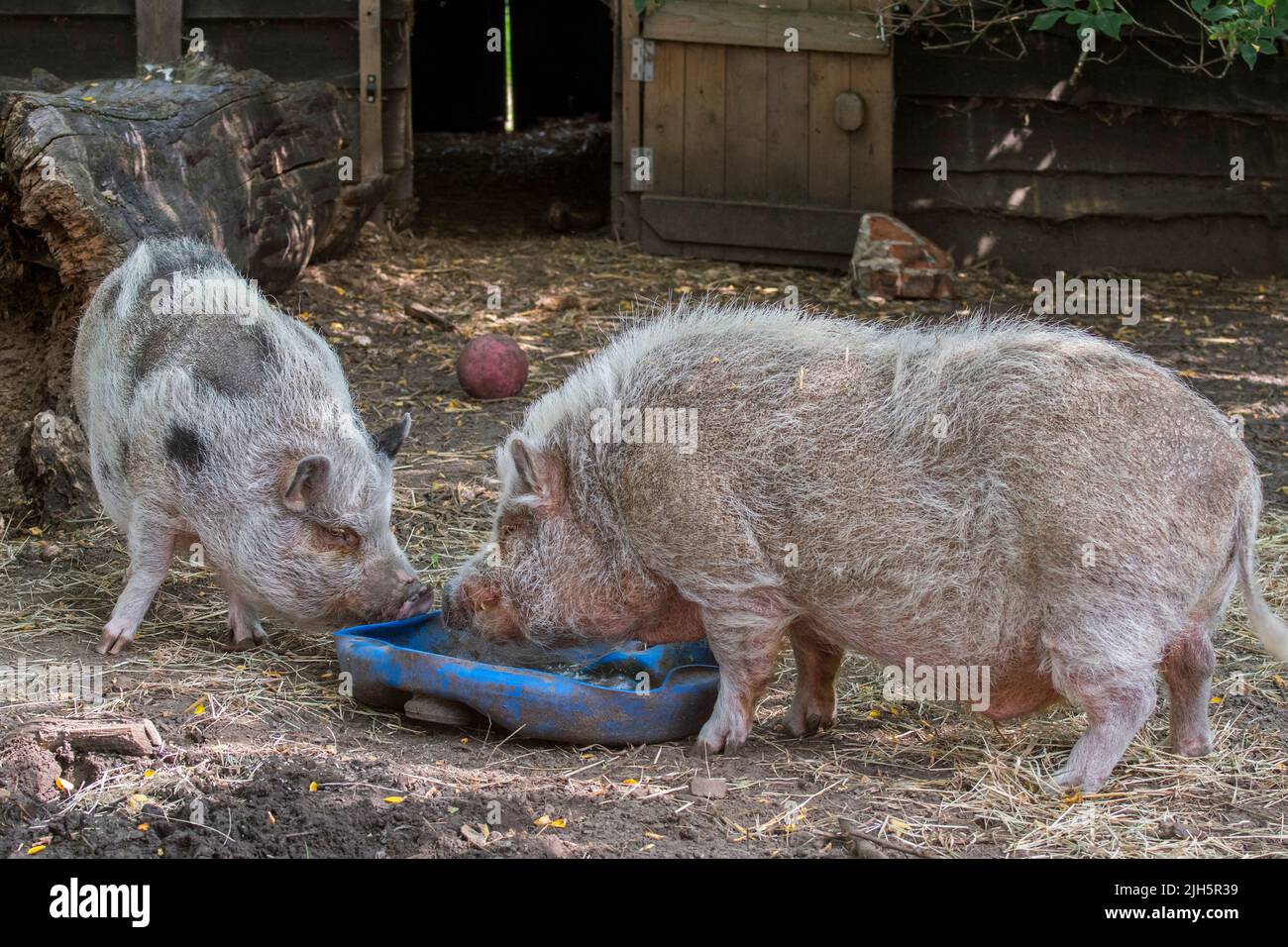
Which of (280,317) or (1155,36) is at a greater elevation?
(1155,36)

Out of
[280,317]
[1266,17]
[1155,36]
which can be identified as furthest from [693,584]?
[1155,36]

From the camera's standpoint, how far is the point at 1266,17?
25.4 feet

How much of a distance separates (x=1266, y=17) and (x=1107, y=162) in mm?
2538

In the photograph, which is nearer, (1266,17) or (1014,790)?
(1014,790)

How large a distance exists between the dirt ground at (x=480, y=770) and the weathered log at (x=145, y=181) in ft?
3.98

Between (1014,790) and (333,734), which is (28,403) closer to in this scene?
(333,734)

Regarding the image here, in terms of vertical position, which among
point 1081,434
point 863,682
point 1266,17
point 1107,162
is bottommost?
point 863,682

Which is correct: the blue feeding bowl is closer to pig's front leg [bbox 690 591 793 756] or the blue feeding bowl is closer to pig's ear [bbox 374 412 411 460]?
pig's front leg [bbox 690 591 793 756]

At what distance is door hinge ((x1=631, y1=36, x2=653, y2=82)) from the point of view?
10391mm

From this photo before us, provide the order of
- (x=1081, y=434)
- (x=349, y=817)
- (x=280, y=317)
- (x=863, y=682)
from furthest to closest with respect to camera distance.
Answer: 1. (x=280, y=317)
2. (x=863, y=682)
3. (x=1081, y=434)
4. (x=349, y=817)

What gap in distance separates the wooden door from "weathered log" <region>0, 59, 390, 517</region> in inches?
90.9

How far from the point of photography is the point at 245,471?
17.0 feet

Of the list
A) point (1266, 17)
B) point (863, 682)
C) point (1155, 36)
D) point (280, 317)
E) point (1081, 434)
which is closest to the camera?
point (1081, 434)

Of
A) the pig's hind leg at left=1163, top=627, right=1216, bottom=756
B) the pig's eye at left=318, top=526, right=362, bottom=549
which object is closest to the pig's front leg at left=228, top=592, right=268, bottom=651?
the pig's eye at left=318, top=526, right=362, bottom=549
